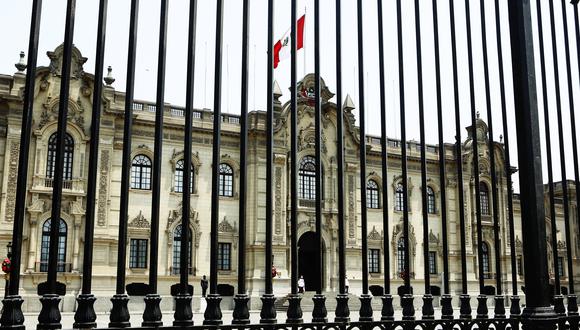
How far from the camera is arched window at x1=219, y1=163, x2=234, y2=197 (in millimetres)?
29609

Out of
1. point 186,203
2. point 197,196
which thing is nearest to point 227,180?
point 197,196

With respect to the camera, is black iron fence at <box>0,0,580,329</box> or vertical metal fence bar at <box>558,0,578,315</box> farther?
vertical metal fence bar at <box>558,0,578,315</box>

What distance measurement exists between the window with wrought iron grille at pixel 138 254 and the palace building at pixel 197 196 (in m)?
0.05

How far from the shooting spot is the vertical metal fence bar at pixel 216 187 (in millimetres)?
5148

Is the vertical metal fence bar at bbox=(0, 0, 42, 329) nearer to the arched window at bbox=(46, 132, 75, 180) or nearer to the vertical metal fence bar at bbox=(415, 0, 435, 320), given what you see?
the vertical metal fence bar at bbox=(415, 0, 435, 320)

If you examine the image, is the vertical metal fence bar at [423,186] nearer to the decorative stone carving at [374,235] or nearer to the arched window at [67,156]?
the arched window at [67,156]

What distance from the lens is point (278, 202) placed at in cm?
3055

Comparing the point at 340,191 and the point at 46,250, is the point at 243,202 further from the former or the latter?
the point at 46,250

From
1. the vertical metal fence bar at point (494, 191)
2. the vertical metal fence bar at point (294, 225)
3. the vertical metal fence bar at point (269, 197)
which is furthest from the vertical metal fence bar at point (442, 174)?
the vertical metal fence bar at point (269, 197)

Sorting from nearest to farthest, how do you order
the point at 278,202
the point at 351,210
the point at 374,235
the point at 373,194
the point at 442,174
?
1. the point at 442,174
2. the point at 278,202
3. the point at 351,210
4. the point at 374,235
5. the point at 373,194

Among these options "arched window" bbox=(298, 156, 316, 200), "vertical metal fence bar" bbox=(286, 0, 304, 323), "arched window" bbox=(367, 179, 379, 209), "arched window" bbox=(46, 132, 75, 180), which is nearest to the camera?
"vertical metal fence bar" bbox=(286, 0, 304, 323)

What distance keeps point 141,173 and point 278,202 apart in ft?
22.4

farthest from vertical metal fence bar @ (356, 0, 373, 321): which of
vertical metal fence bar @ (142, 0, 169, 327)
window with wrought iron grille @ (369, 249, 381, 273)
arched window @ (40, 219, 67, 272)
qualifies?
window with wrought iron grille @ (369, 249, 381, 273)

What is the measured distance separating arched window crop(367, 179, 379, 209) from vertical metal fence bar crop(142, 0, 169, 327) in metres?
28.3
